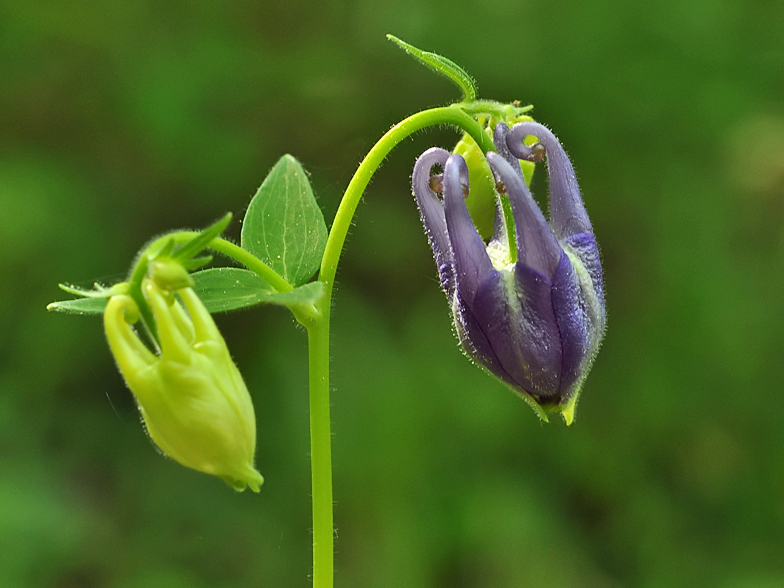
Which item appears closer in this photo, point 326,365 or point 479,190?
point 326,365

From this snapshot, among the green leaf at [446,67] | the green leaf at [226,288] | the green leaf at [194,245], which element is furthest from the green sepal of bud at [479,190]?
the green leaf at [194,245]

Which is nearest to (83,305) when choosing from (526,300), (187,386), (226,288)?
(226,288)

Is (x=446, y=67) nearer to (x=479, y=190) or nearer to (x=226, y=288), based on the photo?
(x=479, y=190)

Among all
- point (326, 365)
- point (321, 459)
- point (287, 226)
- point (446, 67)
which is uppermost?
point (446, 67)

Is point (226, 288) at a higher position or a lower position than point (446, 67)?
lower

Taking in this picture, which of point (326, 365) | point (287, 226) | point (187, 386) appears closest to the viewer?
point (187, 386)

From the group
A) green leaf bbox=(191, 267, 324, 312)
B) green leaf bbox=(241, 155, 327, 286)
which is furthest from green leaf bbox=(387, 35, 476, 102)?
green leaf bbox=(191, 267, 324, 312)
